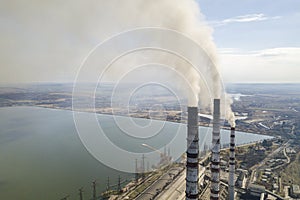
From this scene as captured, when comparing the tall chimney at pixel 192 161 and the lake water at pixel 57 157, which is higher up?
the tall chimney at pixel 192 161

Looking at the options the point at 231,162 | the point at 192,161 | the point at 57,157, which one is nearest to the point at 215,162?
the point at 231,162

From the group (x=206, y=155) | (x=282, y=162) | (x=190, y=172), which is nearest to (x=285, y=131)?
(x=282, y=162)

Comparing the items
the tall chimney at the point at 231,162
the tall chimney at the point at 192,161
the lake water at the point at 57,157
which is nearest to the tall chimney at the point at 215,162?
the tall chimney at the point at 231,162

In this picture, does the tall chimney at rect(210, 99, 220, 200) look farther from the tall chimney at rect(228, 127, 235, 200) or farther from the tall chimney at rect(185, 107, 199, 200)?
the tall chimney at rect(185, 107, 199, 200)

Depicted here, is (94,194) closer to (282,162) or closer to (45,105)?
(282,162)

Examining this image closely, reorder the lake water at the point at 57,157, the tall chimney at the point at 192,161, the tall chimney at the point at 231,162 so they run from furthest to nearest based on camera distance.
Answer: the lake water at the point at 57,157 < the tall chimney at the point at 231,162 < the tall chimney at the point at 192,161

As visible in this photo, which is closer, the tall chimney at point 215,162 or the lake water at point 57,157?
the tall chimney at point 215,162

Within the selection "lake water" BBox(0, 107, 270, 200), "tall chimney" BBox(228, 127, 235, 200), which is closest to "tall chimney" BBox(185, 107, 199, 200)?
"tall chimney" BBox(228, 127, 235, 200)

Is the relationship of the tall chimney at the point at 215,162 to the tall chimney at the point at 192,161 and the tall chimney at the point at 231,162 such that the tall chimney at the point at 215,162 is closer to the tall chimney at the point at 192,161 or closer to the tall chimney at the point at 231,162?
the tall chimney at the point at 231,162

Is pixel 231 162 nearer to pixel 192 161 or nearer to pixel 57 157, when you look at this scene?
pixel 192 161
